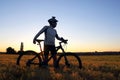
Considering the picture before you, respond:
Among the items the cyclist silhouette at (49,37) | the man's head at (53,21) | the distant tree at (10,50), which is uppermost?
the distant tree at (10,50)

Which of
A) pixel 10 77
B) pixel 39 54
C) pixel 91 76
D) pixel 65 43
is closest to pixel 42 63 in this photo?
pixel 39 54

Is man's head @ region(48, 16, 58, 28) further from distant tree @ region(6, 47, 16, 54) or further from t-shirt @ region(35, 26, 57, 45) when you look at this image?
distant tree @ region(6, 47, 16, 54)

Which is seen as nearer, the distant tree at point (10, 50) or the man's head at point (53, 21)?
the man's head at point (53, 21)

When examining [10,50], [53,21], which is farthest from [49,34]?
[10,50]

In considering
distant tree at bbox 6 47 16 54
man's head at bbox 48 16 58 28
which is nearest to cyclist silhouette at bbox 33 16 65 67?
man's head at bbox 48 16 58 28

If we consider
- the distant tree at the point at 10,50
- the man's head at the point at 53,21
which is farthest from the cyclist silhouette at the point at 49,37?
the distant tree at the point at 10,50

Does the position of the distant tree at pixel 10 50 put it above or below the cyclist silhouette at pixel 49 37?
above

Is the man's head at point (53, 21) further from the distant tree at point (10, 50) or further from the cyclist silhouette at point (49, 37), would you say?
the distant tree at point (10, 50)

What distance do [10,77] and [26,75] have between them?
862 millimetres

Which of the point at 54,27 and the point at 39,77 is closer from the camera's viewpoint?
the point at 39,77

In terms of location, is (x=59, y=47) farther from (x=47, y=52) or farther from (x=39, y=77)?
(x=39, y=77)

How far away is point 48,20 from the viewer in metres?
13.0

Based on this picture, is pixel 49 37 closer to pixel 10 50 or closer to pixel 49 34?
pixel 49 34

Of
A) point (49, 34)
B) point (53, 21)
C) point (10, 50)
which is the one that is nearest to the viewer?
point (53, 21)
